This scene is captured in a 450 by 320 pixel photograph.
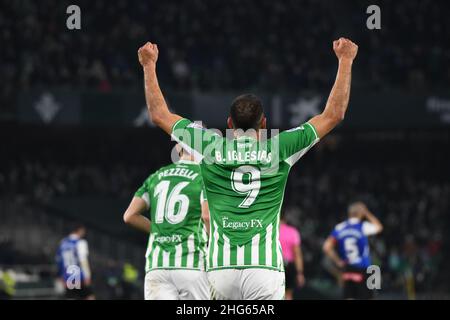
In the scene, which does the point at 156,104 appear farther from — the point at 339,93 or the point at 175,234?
the point at 175,234

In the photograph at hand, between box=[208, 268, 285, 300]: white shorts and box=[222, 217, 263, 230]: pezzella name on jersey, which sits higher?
box=[222, 217, 263, 230]: pezzella name on jersey

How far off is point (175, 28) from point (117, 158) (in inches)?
169

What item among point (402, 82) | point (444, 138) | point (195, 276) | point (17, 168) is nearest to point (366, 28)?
point (402, 82)

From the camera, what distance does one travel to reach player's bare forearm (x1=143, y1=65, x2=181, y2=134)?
545cm

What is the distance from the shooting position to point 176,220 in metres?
7.66

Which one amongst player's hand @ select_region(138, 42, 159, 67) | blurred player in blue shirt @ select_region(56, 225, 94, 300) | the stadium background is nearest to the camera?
player's hand @ select_region(138, 42, 159, 67)

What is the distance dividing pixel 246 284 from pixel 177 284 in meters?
2.34

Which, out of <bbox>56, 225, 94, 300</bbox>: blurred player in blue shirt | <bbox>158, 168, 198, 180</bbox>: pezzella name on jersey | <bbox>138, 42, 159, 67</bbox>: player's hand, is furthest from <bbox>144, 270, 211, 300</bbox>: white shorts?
<bbox>56, 225, 94, 300</bbox>: blurred player in blue shirt

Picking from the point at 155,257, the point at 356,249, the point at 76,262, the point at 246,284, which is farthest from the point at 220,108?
the point at 246,284

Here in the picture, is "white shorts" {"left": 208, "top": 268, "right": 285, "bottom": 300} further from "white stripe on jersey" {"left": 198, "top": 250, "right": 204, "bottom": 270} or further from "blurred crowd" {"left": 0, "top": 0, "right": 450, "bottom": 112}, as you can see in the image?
"blurred crowd" {"left": 0, "top": 0, "right": 450, "bottom": 112}

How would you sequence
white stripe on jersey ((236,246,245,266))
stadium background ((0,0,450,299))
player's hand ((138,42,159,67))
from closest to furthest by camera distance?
1. white stripe on jersey ((236,246,245,266))
2. player's hand ((138,42,159,67))
3. stadium background ((0,0,450,299))

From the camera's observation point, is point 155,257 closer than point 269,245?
No
